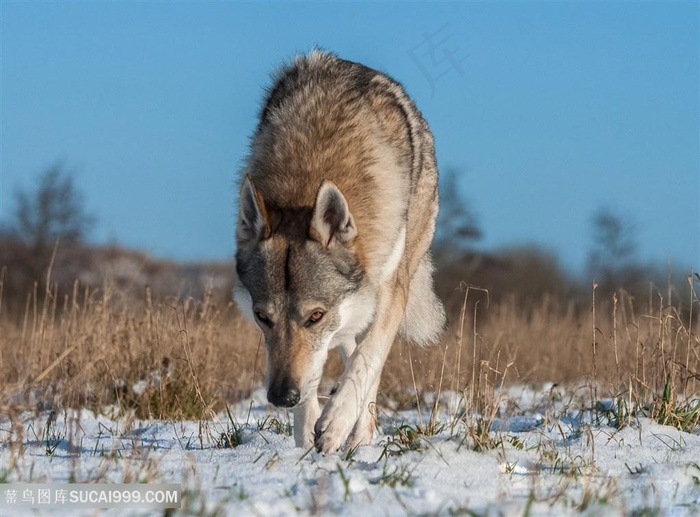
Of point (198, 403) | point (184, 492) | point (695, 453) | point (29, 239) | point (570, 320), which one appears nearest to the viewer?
point (184, 492)

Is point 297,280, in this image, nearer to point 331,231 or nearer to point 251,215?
point 331,231

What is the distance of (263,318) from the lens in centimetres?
513

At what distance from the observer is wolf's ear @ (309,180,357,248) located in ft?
16.7

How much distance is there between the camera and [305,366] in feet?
16.5

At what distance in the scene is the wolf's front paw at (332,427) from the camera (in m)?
4.89

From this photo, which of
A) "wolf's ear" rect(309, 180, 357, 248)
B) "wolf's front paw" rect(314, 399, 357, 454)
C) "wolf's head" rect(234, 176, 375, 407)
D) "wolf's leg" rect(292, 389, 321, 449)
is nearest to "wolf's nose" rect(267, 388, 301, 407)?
"wolf's head" rect(234, 176, 375, 407)

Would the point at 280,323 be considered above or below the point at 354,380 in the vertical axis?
above

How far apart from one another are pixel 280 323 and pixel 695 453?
2.45 m

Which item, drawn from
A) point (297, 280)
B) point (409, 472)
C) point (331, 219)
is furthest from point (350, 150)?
point (409, 472)

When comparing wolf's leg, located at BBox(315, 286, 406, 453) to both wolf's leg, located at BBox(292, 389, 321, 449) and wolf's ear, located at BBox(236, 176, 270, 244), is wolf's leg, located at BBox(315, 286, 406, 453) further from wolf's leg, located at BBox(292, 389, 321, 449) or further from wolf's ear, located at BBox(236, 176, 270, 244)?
wolf's ear, located at BBox(236, 176, 270, 244)

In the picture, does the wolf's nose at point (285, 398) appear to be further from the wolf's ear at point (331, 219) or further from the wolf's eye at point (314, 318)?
the wolf's ear at point (331, 219)

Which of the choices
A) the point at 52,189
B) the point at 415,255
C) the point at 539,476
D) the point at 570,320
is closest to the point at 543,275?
the point at 52,189

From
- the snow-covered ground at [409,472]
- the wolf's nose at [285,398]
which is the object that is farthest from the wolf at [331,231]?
the snow-covered ground at [409,472]

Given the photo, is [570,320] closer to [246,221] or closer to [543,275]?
[246,221]
